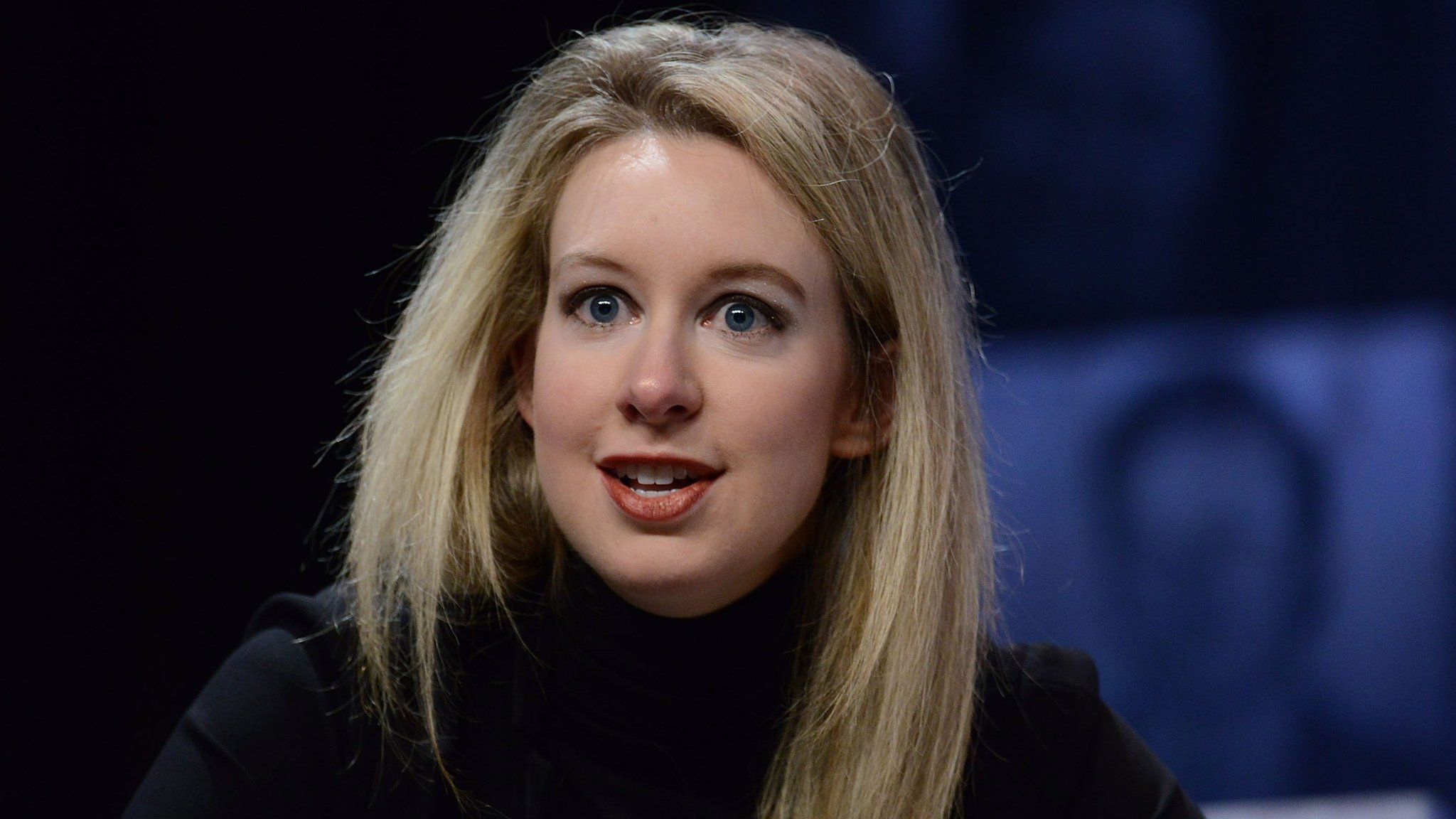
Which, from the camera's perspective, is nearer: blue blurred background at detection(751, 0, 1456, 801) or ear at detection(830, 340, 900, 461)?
ear at detection(830, 340, 900, 461)

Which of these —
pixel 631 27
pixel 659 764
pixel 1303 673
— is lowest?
pixel 1303 673

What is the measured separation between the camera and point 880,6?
2.09 metres

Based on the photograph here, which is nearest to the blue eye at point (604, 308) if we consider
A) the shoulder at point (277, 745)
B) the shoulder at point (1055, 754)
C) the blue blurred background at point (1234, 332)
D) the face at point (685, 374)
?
the face at point (685, 374)

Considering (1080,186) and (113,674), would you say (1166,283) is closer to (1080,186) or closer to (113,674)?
(1080,186)

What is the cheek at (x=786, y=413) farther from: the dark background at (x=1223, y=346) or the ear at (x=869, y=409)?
the dark background at (x=1223, y=346)

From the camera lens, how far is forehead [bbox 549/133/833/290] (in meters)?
1.16

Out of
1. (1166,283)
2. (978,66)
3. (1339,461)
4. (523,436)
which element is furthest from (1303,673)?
(523,436)

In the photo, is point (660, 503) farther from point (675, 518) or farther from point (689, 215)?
point (689, 215)

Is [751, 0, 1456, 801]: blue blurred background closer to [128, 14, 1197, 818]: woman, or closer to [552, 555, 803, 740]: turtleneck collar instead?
[128, 14, 1197, 818]: woman

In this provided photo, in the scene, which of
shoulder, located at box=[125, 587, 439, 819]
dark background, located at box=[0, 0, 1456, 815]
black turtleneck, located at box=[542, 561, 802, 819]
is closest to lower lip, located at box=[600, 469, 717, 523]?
black turtleneck, located at box=[542, 561, 802, 819]

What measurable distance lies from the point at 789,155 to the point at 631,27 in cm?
27

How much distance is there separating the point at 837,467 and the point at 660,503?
234 millimetres

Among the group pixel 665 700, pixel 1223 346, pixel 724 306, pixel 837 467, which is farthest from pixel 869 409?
pixel 1223 346

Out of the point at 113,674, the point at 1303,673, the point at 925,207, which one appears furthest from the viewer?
the point at 1303,673
